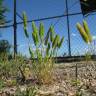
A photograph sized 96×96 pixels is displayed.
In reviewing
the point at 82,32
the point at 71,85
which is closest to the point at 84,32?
the point at 82,32

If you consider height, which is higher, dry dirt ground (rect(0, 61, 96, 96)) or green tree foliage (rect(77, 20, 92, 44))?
green tree foliage (rect(77, 20, 92, 44))

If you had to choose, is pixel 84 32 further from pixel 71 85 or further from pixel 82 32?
pixel 71 85

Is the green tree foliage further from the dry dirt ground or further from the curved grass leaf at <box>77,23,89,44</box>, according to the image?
the dry dirt ground

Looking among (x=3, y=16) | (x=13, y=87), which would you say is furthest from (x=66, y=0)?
(x=13, y=87)

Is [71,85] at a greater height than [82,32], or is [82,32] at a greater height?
[82,32]

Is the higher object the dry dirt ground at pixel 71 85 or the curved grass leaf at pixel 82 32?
the curved grass leaf at pixel 82 32

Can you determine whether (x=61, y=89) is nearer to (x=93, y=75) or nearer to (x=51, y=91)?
(x=51, y=91)

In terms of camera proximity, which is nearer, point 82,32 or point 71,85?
point 82,32

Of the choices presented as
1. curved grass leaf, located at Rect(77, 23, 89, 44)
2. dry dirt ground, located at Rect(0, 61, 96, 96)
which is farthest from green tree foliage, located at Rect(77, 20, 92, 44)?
dry dirt ground, located at Rect(0, 61, 96, 96)

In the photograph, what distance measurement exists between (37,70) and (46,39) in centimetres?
38

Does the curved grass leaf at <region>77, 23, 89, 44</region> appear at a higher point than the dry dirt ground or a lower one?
higher

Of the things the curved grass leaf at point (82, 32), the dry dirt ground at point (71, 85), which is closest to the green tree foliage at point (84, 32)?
the curved grass leaf at point (82, 32)

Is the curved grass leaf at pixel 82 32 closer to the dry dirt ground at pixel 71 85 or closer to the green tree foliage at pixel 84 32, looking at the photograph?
the green tree foliage at pixel 84 32

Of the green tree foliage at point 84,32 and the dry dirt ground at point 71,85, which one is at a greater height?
the green tree foliage at point 84,32
